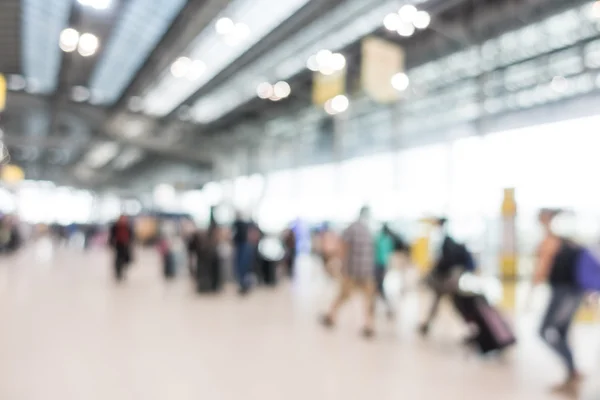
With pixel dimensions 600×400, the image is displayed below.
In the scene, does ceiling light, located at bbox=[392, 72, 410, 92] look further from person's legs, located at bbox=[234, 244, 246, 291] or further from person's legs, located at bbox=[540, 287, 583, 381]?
person's legs, located at bbox=[540, 287, 583, 381]

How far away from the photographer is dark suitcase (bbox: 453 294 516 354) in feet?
16.5

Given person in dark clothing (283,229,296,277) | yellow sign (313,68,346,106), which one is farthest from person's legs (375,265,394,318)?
person in dark clothing (283,229,296,277)

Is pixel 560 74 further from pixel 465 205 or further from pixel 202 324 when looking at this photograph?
pixel 202 324

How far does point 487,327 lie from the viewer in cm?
506

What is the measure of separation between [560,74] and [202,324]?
14952mm

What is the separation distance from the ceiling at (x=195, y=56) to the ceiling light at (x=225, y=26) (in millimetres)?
165

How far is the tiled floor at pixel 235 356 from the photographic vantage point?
3932 millimetres

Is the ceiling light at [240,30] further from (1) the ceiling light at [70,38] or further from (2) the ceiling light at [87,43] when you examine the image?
(1) the ceiling light at [70,38]

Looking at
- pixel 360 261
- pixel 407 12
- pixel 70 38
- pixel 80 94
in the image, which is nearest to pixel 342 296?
pixel 360 261

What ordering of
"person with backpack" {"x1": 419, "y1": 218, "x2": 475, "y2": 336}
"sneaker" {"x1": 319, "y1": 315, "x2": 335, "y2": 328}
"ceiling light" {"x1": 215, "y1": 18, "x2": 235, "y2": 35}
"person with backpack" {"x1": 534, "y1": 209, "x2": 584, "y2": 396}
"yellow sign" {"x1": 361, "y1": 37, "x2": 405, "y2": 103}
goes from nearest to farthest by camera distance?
"person with backpack" {"x1": 534, "y1": 209, "x2": 584, "y2": 396}
"person with backpack" {"x1": 419, "y1": 218, "x2": 475, "y2": 336}
"sneaker" {"x1": 319, "y1": 315, "x2": 335, "y2": 328}
"yellow sign" {"x1": 361, "y1": 37, "x2": 405, "y2": 103}
"ceiling light" {"x1": 215, "y1": 18, "x2": 235, "y2": 35}

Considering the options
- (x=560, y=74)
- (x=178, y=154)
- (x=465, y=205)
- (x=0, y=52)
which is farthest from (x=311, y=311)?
(x=178, y=154)

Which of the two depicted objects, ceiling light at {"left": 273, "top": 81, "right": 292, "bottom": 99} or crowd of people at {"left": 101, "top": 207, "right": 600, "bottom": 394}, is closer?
crowd of people at {"left": 101, "top": 207, "right": 600, "bottom": 394}

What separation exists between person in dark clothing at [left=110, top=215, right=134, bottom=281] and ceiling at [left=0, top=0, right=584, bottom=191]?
16.7 ft

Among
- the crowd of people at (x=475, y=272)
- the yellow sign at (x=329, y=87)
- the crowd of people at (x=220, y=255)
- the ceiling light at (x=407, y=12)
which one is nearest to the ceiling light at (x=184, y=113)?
the crowd of people at (x=220, y=255)
